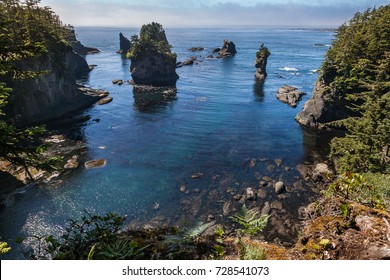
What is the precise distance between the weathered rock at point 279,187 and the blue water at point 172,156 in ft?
6.45

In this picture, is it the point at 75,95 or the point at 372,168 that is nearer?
the point at 372,168

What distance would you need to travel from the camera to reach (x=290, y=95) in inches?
2820

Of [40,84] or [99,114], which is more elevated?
[40,84]

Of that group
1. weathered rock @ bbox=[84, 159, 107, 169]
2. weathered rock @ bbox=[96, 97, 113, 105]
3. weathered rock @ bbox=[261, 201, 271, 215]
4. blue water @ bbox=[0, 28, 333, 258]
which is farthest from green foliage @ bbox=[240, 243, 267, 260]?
weathered rock @ bbox=[96, 97, 113, 105]

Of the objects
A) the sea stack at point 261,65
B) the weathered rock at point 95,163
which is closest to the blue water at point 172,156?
the weathered rock at point 95,163

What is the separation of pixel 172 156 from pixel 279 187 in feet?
56.0

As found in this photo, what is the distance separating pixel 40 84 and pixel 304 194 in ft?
174

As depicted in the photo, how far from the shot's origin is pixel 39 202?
31750 millimetres

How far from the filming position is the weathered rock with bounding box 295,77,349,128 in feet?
171

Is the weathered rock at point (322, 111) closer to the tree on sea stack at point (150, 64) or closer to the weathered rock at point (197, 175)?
the weathered rock at point (197, 175)

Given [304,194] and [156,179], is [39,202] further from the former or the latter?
[304,194]

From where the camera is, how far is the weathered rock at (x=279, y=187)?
108ft

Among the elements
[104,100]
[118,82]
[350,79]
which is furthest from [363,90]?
[118,82]

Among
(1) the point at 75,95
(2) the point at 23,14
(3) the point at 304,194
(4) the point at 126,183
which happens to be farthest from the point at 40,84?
(3) the point at 304,194
